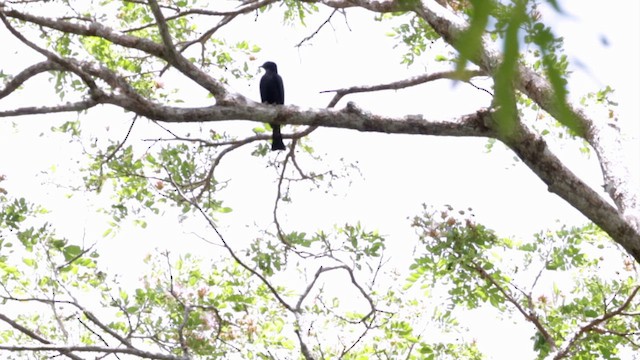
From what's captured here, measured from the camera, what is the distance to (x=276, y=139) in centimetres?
502

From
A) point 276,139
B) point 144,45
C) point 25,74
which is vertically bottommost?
point 25,74

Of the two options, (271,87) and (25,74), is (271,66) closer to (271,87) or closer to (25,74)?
(271,87)

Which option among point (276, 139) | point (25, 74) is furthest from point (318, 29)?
point (25, 74)

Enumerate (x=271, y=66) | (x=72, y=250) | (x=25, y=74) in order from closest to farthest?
1. (x=25, y=74)
2. (x=72, y=250)
3. (x=271, y=66)

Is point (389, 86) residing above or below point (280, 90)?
below

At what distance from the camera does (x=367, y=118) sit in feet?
12.2

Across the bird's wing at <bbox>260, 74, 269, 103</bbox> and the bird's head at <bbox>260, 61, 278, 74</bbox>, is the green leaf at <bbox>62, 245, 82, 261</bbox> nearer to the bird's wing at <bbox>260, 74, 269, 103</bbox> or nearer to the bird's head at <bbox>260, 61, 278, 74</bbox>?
the bird's wing at <bbox>260, 74, 269, 103</bbox>

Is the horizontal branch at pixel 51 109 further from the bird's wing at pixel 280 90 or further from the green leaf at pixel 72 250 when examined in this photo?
the bird's wing at pixel 280 90

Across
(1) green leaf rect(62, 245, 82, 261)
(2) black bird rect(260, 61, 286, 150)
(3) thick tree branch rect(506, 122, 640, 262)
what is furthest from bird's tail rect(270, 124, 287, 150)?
(3) thick tree branch rect(506, 122, 640, 262)

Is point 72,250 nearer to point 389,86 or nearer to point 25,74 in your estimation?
point 25,74

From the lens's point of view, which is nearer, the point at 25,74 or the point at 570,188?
the point at 570,188

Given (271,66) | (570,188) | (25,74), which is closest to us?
(570,188)

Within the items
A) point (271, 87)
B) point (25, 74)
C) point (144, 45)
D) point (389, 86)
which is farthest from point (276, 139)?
point (271, 87)

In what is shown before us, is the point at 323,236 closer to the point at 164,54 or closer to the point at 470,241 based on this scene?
the point at 470,241
